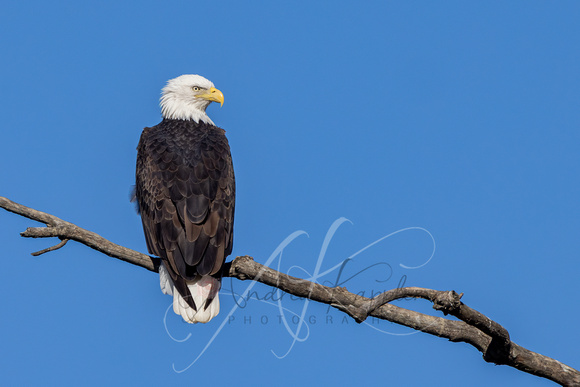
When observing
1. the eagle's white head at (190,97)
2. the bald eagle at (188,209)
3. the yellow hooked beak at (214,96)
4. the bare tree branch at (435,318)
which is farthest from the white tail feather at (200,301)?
the yellow hooked beak at (214,96)

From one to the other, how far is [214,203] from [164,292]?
0.99 m

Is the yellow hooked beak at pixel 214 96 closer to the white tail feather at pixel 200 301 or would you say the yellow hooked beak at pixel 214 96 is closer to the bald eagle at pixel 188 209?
the bald eagle at pixel 188 209

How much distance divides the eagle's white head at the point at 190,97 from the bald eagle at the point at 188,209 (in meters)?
0.83

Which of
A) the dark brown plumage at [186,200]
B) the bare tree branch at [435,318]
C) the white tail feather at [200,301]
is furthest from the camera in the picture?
the white tail feather at [200,301]

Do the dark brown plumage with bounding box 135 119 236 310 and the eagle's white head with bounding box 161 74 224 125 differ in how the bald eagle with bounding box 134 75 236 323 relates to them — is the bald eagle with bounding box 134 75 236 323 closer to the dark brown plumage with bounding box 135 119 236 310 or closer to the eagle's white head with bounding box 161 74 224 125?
the dark brown plumage with bounding box 135 119 236 310

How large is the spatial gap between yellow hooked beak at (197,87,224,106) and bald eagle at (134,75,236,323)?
2.90 feet

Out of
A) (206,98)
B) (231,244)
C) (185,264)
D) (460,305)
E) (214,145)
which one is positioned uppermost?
(206,98)

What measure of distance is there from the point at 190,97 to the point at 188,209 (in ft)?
8.31

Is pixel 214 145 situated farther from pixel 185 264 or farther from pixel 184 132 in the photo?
pixel 185 264

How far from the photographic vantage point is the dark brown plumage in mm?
6075

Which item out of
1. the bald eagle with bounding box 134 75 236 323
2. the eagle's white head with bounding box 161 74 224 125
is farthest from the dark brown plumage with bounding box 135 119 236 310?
the eagle's white head with bounding box 161 74 224 125

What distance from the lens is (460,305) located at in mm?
4469

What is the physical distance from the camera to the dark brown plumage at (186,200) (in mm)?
6075

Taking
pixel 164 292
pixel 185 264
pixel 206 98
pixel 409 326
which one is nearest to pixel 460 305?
pixel 409 326
